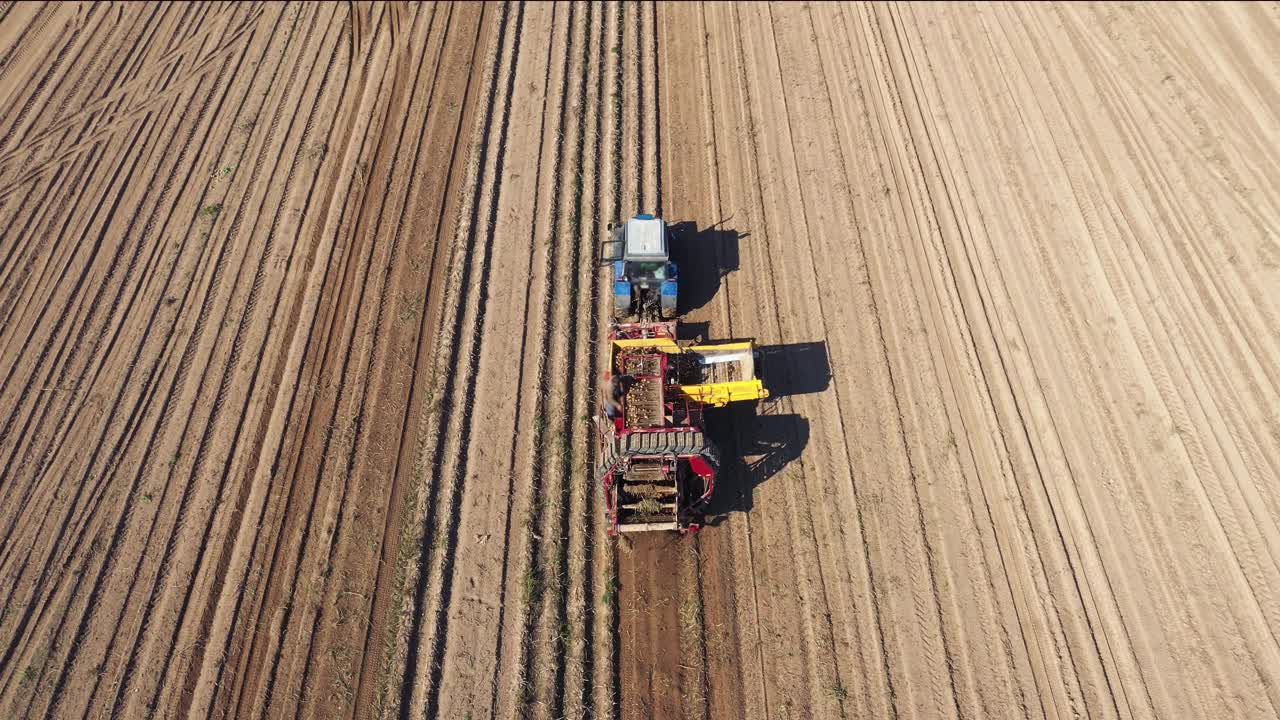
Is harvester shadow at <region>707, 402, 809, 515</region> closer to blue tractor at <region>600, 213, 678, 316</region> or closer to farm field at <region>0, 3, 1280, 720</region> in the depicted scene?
farm field at <region>0, 3, 1280, 720</region>

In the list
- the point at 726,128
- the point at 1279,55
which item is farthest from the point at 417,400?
the point at 1279,55

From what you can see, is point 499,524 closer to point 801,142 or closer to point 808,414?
point 808,414

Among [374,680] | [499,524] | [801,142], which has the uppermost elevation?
[801,142]

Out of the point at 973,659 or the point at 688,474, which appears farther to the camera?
the point at 688,474

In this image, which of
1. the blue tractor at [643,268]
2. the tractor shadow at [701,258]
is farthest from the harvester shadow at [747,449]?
the tractor shadow at [701,258]

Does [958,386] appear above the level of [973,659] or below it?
above

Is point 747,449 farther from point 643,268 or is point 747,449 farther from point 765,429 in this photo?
point 643,268

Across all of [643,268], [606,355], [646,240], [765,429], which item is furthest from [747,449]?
[646,240]

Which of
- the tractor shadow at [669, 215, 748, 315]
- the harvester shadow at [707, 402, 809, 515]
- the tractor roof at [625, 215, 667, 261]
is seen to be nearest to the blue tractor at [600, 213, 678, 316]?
the tractor roof at [625, 215, 667, 261]
